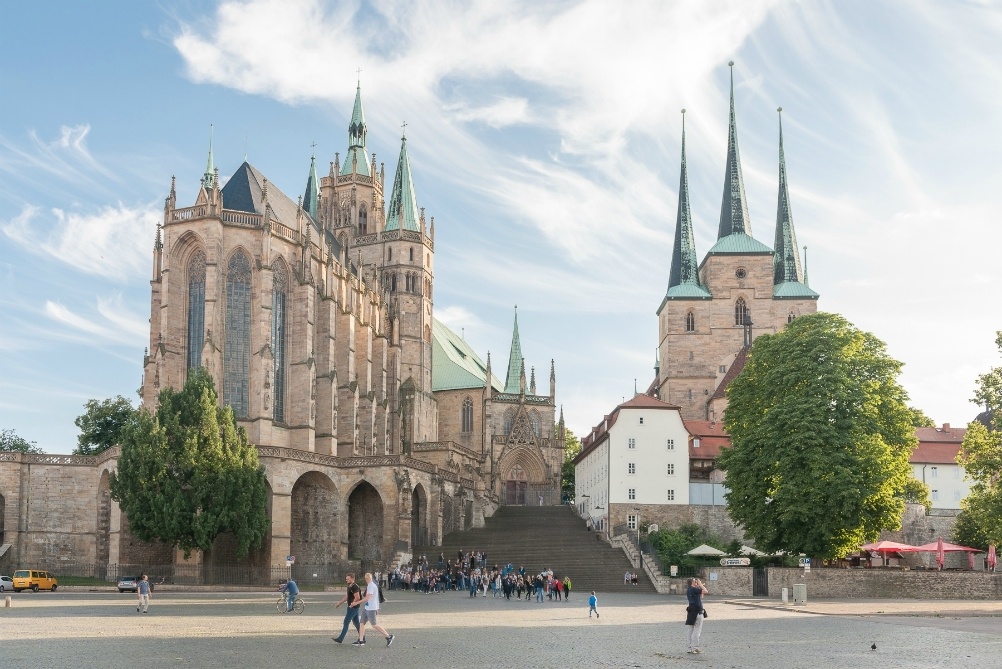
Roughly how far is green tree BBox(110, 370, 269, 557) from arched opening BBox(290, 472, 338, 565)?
6.98m

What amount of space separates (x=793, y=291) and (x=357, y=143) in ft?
130

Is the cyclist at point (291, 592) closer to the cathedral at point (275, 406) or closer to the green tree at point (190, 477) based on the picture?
the green tree at point (190, 477)

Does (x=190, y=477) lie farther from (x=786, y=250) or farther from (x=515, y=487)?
(x=786, y=250)

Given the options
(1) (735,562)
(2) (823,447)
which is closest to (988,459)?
(2) (823,447)

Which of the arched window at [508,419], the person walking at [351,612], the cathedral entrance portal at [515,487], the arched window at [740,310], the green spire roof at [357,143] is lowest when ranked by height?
the person walking at [351,612]

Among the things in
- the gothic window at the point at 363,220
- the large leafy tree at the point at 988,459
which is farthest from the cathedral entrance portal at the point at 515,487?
the large leafy tree at the point at 988,459

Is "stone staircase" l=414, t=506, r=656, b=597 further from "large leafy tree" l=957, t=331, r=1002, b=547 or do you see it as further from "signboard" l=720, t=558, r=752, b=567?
"large leafy tree" l=957, t=331, r=1002, b=547

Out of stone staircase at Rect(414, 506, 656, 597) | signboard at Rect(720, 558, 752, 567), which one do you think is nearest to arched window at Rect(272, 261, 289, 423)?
stone staircase at Rect(414, 506, 656, 597)

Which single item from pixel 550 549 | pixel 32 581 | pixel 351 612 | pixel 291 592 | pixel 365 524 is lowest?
pixel 32 581

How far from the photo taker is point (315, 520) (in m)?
60.5

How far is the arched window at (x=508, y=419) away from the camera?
91438mm

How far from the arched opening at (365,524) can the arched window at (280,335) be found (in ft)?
19.4

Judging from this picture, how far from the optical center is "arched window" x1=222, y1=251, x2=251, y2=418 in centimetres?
6169

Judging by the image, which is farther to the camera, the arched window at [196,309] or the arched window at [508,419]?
the arched window at [508,419]
